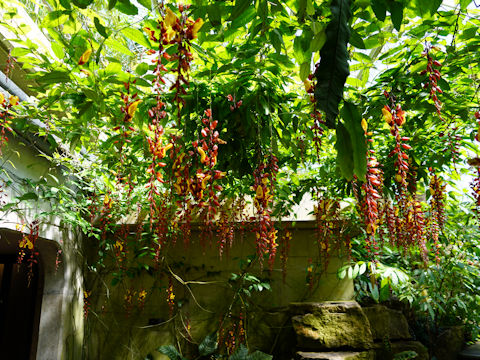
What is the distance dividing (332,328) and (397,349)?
1.06 meters

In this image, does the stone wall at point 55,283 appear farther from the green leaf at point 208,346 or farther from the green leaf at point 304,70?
the green leaf at point 304,70

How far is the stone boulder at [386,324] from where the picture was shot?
3.32 meters

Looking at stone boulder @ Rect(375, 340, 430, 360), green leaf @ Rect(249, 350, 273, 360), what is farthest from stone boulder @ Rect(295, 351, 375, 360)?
stone boulder @ Rect(375, 340, 430, 360)

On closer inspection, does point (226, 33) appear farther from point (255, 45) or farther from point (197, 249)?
point (197, 249)

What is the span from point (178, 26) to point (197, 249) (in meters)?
3.21

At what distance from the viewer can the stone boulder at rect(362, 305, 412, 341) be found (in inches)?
131

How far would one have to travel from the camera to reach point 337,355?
269 centimetres

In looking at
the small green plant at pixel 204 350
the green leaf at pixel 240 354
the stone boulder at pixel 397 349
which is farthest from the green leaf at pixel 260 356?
the stone boulder at pixel 397 349

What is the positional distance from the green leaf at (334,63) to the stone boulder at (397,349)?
3485mm

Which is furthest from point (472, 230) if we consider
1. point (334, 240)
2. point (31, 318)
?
point (31, 318)

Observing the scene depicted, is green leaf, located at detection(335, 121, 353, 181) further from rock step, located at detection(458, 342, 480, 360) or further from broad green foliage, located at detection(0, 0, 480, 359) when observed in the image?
Answer: rock step, located at detection(458, 342, 480, 360)

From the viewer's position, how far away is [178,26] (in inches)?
33.8

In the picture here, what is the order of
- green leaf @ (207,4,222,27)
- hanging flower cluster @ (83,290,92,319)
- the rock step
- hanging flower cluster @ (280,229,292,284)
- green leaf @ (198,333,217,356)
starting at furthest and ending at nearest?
the rock step → hanging flower cluster @ (83,290,92,319) → green leaf @ (198,333,217,356) → hanging flower cluster @ (280,229,292,284) → green leaf @ (207,4,222,27)

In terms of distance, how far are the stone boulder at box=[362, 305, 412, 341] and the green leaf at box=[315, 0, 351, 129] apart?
347cm
